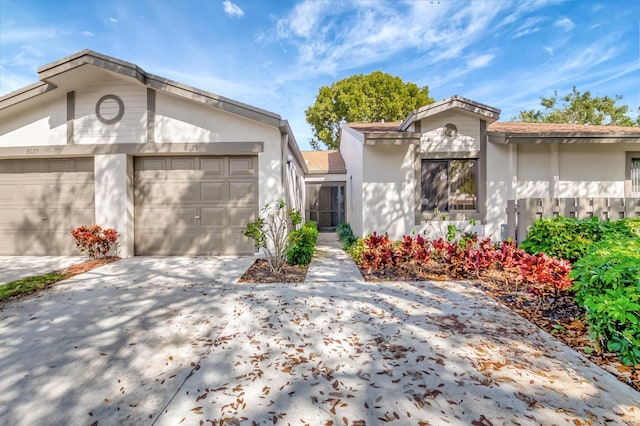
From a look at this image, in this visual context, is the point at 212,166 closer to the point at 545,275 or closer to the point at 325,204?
the point at 545,275

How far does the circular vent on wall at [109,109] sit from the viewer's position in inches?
285

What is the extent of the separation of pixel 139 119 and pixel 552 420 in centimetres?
907

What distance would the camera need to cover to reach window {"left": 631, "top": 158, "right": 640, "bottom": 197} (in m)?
8.41

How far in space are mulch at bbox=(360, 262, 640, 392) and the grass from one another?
230 inches

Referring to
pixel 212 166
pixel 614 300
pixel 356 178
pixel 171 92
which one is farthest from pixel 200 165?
pixel 614 300

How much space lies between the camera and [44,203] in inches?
297

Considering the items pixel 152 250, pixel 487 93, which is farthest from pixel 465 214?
pixel 487 93

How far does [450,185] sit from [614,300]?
6.19 meters

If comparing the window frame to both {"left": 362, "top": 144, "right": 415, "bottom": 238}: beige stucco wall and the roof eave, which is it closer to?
{"left": 362, "top": 144, "right": 415, "bottom": 238}: beige stucco wall

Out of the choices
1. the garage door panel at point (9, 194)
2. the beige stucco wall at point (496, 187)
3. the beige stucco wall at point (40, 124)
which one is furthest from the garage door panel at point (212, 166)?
the beige stucco wall at point (496, 187)

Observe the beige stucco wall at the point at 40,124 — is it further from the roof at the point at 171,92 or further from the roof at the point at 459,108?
the roof at the point at 459,108

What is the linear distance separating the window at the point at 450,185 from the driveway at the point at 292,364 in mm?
4273

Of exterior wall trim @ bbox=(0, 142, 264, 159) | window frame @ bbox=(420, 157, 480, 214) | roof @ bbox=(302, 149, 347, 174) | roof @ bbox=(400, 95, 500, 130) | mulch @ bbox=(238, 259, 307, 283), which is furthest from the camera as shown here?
roof @ bbox=(302, 149, 347, 174)

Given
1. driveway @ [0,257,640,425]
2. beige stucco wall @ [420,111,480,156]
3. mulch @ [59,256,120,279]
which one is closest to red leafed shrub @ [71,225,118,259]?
mulch @ [59,256,120,279]
